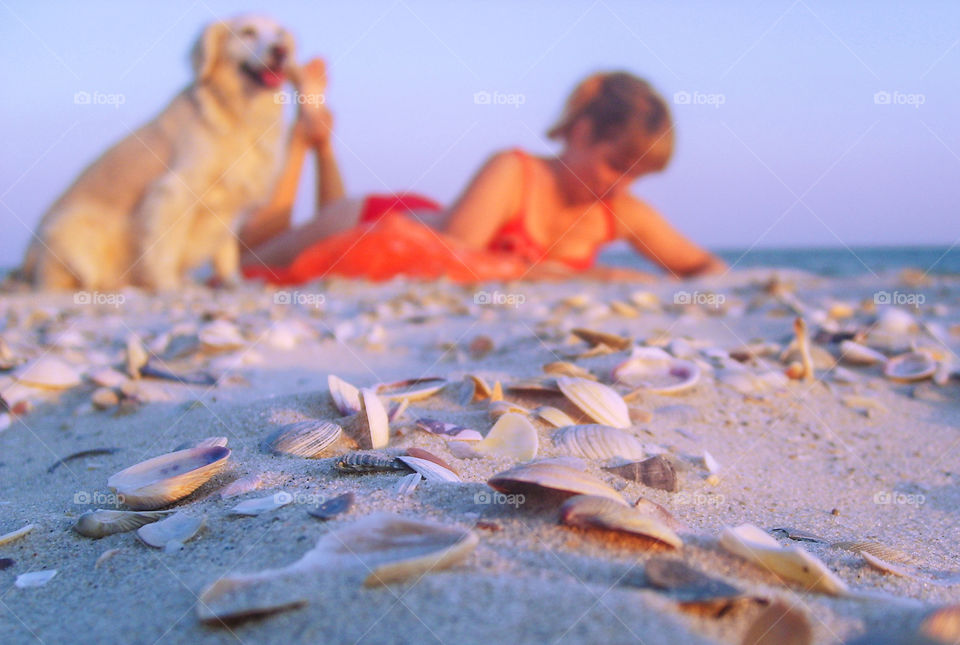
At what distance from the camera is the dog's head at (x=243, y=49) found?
6152mm

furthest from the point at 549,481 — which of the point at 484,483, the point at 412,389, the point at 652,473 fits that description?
the point at 412,389

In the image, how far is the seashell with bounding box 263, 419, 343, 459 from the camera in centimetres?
154

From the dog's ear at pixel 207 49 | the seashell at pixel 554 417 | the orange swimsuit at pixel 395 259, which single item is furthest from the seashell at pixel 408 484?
the dog's ear at pixel 207 49

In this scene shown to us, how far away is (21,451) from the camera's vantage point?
1.97 m

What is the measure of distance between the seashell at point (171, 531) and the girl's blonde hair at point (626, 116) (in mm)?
7010

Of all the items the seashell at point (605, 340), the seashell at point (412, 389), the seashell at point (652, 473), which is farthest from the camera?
the seashell at point (605, 340)

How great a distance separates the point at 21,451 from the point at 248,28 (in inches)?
204

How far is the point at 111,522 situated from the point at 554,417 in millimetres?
1015

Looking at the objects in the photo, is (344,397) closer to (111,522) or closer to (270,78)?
(111,522)

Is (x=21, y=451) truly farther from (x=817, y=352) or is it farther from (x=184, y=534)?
(x=817, y=352)

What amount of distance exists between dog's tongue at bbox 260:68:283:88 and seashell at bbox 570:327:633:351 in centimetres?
500

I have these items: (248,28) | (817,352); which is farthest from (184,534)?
(248,28)

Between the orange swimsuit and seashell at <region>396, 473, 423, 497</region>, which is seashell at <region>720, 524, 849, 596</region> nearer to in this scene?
seashell at <region>396, 473, 423, 497</region>

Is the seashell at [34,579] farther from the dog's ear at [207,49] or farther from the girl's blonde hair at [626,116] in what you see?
the girl's blonde hair at [626,116]
